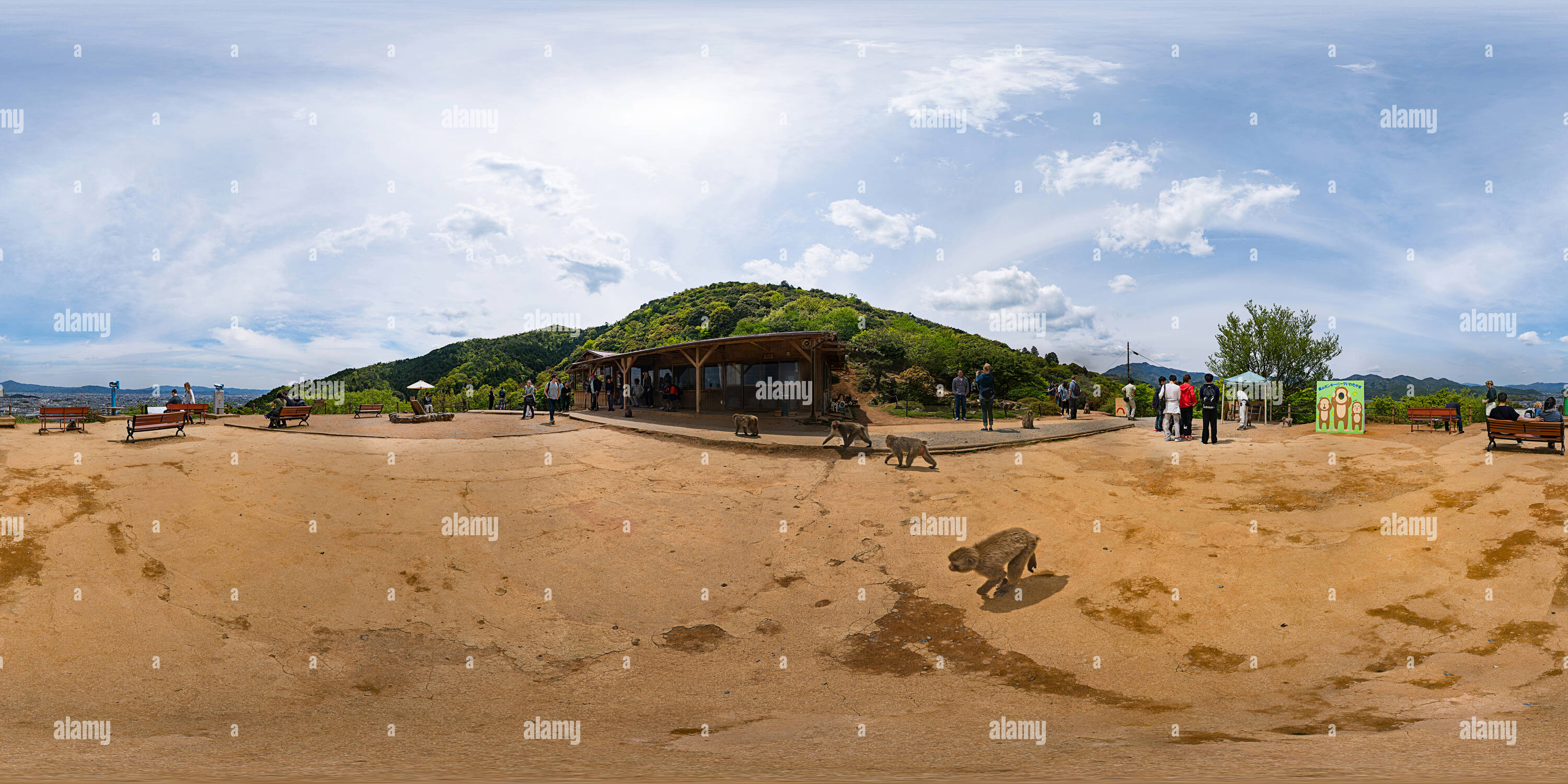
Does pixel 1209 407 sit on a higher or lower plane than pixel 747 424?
higher

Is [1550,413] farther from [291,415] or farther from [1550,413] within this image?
[291,415]

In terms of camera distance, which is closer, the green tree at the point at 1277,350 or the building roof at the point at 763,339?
the building roof at the point at 763,339

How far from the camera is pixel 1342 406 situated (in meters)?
15.1

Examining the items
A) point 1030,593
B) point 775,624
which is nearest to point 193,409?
point 775,624

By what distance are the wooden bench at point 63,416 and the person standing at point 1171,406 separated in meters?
24.6

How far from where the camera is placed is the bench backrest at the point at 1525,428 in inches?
391

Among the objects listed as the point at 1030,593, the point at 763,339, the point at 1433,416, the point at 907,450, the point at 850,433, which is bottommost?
the point at 1030,593

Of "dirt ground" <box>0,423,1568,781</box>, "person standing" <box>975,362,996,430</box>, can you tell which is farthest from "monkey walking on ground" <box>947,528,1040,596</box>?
"person standing" <box>975,362,996,430</box>

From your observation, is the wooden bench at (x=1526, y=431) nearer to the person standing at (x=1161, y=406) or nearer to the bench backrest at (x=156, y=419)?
the person standing at (x=1161, y=406)

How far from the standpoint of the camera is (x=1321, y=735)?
13.5 feet

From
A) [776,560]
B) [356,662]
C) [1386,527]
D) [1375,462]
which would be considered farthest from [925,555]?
[1375,462]

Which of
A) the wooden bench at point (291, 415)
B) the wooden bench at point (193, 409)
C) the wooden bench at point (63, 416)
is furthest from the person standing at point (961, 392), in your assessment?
the wooden bench at point (63, 416)

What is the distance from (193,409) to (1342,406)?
30.5m

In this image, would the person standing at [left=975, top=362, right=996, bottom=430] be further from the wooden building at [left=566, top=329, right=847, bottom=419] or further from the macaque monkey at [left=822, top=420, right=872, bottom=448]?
the wooden building at [left=566, top=329, right=847, bottom=419]
